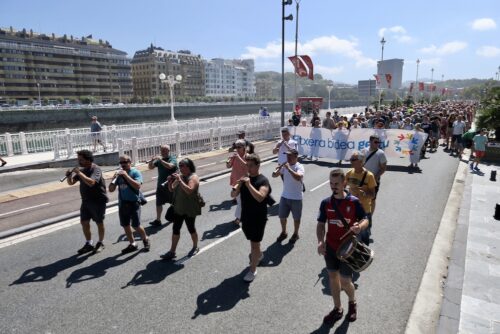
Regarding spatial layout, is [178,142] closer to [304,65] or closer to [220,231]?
[220,231]

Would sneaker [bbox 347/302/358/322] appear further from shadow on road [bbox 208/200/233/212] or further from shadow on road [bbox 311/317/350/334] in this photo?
shadow on road [bbox 208/200/233/212]

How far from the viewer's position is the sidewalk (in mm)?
4184

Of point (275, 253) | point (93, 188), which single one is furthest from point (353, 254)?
point (93, 188)

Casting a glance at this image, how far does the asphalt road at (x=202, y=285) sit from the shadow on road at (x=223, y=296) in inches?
0.5

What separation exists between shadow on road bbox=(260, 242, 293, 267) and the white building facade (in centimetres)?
16322

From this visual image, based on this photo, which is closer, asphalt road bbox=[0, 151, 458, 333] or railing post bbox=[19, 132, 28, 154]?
asphalt road bbox=[0, 151, 458, 333]

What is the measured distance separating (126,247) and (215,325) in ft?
9.51

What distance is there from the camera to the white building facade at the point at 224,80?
16750cm

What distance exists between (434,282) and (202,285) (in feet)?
11.2

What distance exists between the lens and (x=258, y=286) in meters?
5.07

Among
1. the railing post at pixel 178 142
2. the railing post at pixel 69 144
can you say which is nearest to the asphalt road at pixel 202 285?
the railing post at pixel 69 144

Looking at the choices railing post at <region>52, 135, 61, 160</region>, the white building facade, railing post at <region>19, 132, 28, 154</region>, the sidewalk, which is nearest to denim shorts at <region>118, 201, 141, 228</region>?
the sidewalk

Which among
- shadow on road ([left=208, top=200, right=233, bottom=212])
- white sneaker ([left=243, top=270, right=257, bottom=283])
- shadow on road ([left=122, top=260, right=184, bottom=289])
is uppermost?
white sneaker ([left=243, top=270, right=257, bottom=283])

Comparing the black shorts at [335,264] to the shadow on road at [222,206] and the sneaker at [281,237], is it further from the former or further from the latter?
the shadow on road at [222,206]
